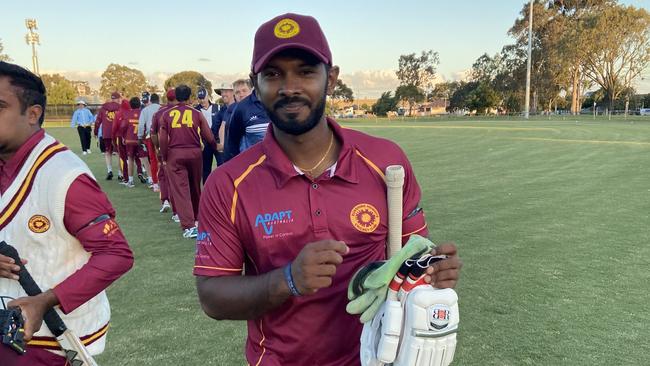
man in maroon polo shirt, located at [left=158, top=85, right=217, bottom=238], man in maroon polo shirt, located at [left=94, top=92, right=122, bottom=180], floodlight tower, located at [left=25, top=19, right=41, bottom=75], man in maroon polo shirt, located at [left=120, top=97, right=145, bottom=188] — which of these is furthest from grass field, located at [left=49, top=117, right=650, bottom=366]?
floodlight tower, located at [left=25, top=19, right=41, bottom=75]

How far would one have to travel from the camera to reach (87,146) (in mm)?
20391

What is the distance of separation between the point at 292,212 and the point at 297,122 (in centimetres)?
35

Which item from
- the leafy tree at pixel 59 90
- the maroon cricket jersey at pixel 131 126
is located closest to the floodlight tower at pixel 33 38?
the leafy tree at pixel 59 90

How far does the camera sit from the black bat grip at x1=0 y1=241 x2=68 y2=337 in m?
1.95

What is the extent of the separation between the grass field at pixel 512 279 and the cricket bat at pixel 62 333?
180 cm

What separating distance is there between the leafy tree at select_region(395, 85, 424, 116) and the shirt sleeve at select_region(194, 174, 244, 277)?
86.0 metres

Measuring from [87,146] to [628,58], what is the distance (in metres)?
60.1

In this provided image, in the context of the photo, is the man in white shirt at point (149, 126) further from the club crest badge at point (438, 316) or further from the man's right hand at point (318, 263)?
the club crest badge at point (438, 316)

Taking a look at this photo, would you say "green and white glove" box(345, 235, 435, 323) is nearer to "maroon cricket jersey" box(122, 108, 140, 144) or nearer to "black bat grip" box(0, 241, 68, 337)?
"black bat grip" box(0, 241, 68, 337)

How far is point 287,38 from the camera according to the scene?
70.1 inches

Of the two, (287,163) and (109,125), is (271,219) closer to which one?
(287,163)

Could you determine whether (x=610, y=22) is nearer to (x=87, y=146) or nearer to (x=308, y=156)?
(x=87, y=146)

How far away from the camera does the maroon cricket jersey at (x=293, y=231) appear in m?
1.80

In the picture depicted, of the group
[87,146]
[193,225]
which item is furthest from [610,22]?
[193,225]
